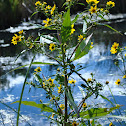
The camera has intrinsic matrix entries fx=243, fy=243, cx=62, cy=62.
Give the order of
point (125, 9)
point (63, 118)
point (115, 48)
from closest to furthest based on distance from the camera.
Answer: point (63, 118)
point (115, 48)
point (125, 9)

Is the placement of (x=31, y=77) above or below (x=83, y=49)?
below

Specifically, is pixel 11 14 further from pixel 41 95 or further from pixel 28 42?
pixel 28 42

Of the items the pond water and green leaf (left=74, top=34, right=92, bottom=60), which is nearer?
green leaf (left=74, top=34, right=92, bottom=60)

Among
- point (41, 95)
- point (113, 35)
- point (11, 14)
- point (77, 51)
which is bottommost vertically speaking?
point (41, 95)

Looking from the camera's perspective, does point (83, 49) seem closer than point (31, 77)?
Yes

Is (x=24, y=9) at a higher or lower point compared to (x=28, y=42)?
higher

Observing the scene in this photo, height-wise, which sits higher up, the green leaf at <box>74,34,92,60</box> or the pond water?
the green leaf at <box>74,34,92,60</box>

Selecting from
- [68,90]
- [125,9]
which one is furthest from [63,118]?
[125,9]

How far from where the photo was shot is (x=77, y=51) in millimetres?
763

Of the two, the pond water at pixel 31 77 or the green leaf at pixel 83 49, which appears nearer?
the green leaf at pixel 83 49

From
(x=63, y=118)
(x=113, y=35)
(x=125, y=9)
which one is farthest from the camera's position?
(x=125, y=9)

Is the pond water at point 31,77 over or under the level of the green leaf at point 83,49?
under

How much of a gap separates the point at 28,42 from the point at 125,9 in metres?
7.46

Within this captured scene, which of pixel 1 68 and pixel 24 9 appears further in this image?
pixel 24 9
